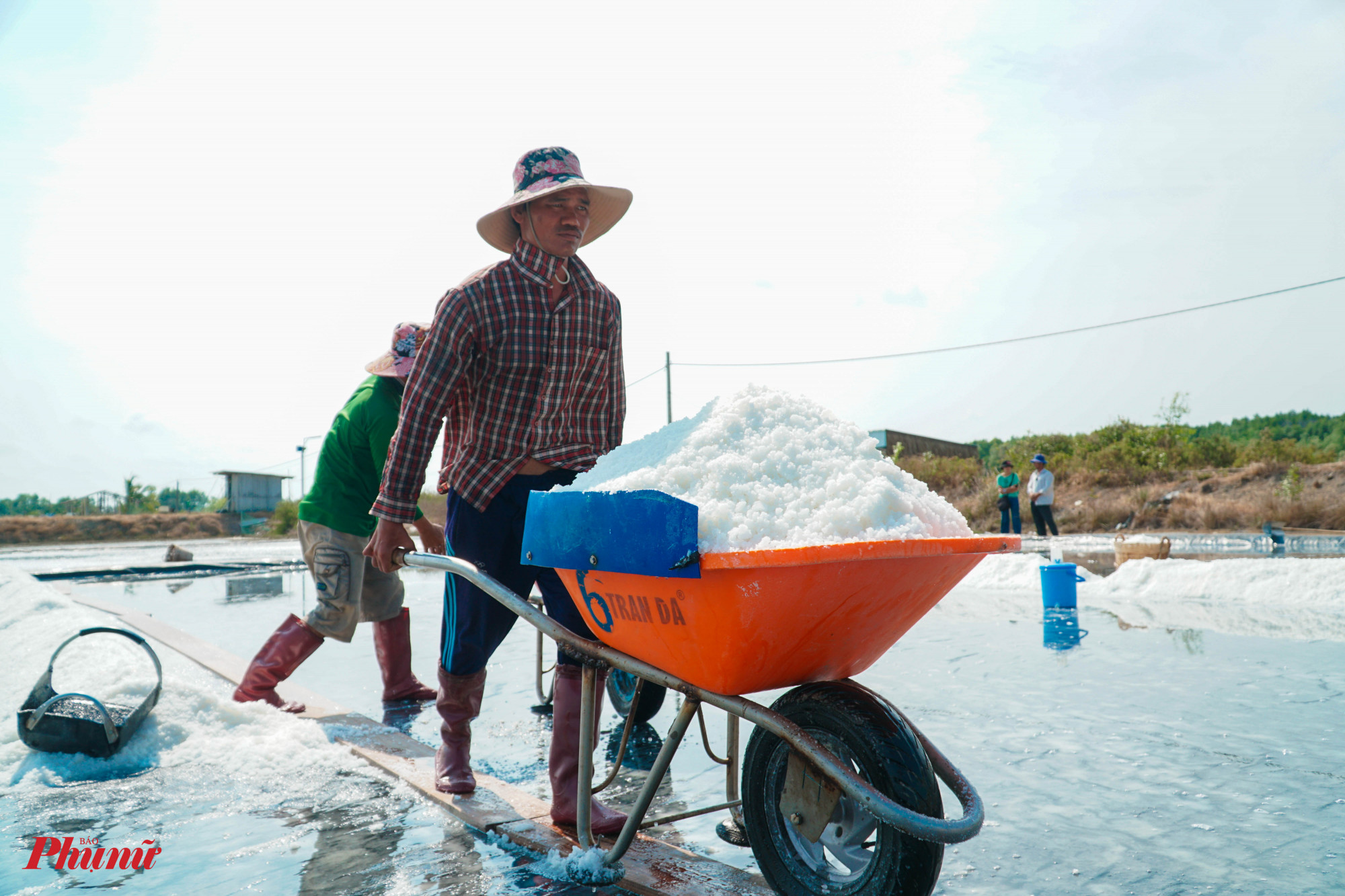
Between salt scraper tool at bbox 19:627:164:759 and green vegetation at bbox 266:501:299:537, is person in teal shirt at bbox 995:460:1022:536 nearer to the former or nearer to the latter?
salt scraper tool at bbox 19:627:164:759

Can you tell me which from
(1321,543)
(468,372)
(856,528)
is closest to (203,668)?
(468,372)

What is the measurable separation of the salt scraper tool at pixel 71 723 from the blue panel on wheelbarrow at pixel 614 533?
2.02m

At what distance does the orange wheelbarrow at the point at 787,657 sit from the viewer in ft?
4.60

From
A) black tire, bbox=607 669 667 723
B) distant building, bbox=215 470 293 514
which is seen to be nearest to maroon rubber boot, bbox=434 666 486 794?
black tire, bbox=607 669 667 723

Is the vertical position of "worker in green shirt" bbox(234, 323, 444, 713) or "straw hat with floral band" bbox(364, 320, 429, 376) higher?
"straw hat with floral band" bbox(364, 320, 429, 376)

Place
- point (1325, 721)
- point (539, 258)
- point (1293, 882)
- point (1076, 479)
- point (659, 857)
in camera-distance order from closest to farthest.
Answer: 1. point (1293, 882)
2. point (659, 857)
3. point (539, 258)
4. point (1325, 721)
5. point (1076, 479)

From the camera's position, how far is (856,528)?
145 centimetres

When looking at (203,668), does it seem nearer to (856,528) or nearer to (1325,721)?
(856,528)

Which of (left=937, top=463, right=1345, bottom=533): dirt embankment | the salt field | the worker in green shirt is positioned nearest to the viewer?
the salt field

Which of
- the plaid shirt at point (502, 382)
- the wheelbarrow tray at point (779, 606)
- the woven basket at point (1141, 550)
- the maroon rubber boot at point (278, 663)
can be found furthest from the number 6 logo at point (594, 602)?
the woven basket at point (1141, 550)

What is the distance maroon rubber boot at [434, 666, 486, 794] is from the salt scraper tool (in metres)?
1.26

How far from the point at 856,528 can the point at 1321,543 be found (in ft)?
40.0

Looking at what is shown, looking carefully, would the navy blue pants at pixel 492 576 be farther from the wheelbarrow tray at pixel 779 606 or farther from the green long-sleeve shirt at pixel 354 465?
the green long-sleeve shirt at pixel 354 465

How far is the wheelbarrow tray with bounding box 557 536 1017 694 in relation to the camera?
138 cm
